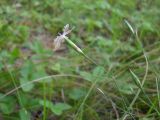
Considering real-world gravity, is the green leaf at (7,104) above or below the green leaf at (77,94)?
above

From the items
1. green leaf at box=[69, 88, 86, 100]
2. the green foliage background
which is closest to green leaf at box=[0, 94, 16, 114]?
the green foliage background

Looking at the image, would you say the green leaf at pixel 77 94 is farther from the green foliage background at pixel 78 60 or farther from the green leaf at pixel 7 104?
the green leaf at pixel 7 104

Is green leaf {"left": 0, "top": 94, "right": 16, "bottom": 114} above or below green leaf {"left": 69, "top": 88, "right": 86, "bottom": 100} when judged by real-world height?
above

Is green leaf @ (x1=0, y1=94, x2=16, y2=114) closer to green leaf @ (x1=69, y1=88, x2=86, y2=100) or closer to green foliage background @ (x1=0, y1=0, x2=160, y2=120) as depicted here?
green foliage background @ (x1=0, y1=0, x2=160, y2=120)

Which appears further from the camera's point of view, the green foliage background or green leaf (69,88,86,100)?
green leaf (69,88,86,100)

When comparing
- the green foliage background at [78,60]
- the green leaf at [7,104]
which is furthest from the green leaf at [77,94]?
the green leaf at [7,104]

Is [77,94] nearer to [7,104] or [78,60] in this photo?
[7,104]

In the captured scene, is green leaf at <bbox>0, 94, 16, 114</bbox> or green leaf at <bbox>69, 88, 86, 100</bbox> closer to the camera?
green leaf at <bbox>0, 94, 16, 114</bbox>

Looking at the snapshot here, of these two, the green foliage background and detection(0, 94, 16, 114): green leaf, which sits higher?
detection(0, 94, 16, 114): green leaf

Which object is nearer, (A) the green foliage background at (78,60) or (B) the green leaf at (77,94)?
(A) the green foliage background at (78,60)

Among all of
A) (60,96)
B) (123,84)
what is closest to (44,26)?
(60,96)

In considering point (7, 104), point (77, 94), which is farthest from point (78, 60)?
point (7, 104)
